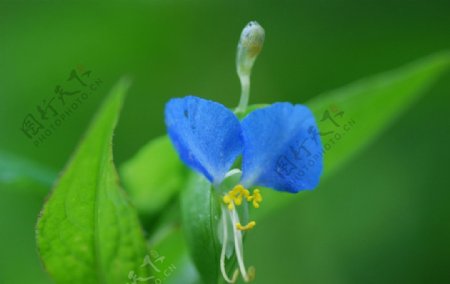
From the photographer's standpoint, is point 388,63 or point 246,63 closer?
point 246,63

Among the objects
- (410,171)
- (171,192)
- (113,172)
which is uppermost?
(113,172)

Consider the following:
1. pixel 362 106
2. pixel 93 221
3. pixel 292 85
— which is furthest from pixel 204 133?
pixel 292 85

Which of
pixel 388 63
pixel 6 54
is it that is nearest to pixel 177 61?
pixel 6 54

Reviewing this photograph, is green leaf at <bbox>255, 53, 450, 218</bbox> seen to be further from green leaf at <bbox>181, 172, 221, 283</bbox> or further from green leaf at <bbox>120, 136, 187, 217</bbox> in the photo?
green leaf at <bbox>181, 172, 221, 283</bbox>

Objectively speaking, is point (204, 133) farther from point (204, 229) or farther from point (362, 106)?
point (362, 106)

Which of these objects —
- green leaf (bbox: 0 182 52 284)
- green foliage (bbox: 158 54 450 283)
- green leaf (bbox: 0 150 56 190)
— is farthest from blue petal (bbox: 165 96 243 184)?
green leaf (bbox: 0 182 52 284)

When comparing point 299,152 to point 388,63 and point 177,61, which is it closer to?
point 177,61
